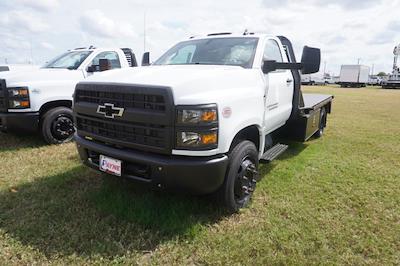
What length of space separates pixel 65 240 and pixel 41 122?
3.65m

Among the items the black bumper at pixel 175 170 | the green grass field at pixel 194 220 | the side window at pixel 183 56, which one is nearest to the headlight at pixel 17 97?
the green grass field at pixel 194 220

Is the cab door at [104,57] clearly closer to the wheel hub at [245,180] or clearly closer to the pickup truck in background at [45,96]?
the pickup truck in background at [45,96]

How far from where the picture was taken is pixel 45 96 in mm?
5969

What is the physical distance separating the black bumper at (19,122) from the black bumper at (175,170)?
327 centimetres

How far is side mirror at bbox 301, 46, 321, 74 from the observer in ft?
12.9

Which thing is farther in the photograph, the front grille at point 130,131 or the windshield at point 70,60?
the windshield at point 70,60

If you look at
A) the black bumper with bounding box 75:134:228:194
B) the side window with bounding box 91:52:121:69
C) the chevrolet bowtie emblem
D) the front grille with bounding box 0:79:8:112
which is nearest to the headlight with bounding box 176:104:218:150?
the black bumper with bounding box 75:134:228:194

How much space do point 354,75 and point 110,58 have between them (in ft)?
160

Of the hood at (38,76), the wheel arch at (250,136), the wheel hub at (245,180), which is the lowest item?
the wheel hub at (245,180)

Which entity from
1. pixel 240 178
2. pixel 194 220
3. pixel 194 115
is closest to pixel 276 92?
pixel 240 178

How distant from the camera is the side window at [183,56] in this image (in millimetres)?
4457

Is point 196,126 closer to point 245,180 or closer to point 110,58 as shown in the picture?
point 245,180

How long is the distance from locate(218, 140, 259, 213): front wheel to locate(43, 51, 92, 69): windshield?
4.68 metres

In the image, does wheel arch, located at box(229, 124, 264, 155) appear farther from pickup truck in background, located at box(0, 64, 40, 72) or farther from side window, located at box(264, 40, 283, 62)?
pickup truck in background, located at box(0, 64, 40, 72)
